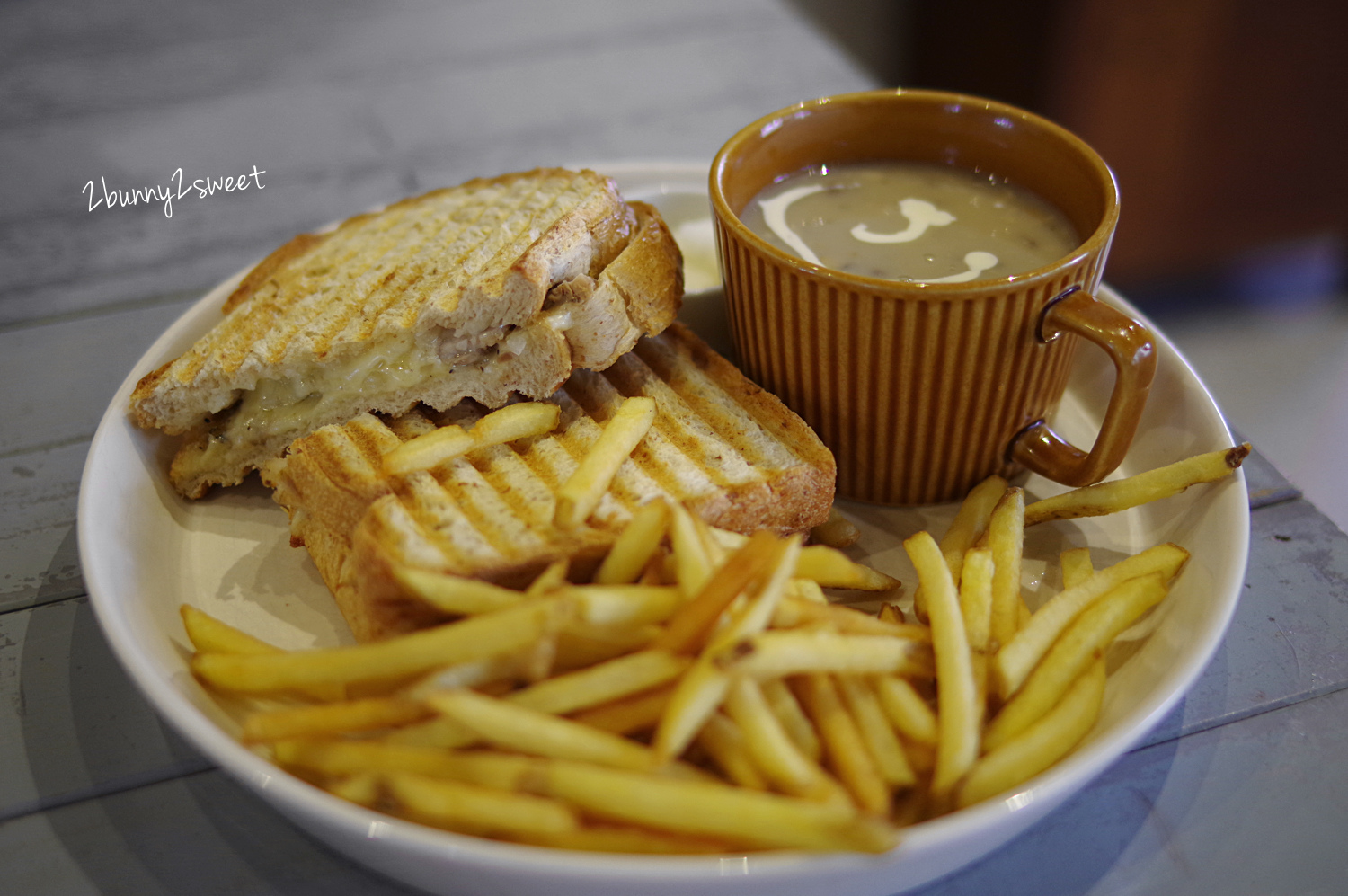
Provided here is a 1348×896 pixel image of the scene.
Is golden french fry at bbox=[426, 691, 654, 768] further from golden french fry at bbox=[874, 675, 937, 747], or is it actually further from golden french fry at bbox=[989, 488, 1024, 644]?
golden french fry at bbox=[989, 488, 1024, 644]

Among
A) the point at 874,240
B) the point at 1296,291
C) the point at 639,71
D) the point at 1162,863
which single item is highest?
the point at 874,240

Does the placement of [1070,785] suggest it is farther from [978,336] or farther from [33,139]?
[33,139]

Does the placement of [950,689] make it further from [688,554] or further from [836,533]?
[836,533]

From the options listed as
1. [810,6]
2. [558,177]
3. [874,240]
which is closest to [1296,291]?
[810,6]

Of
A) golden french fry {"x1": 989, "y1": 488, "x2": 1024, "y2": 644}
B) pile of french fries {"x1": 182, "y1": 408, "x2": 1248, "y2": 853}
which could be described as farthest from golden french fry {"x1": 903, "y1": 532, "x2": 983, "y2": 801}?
golden french fry {"x1": 989, "y1": 488, "x2": 1024, "y2": 644}

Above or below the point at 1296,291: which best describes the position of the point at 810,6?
above

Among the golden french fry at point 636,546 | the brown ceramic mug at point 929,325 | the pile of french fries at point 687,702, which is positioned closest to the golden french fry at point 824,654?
the pile of french fries at point 687,702
